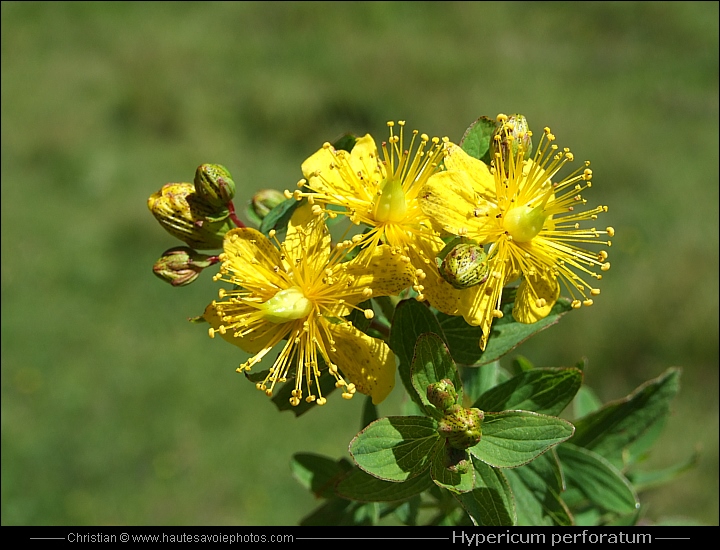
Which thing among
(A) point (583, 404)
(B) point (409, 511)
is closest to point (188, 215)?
(B) point (409, 511)

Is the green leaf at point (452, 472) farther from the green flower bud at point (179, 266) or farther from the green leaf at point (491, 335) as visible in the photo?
the green flower bud at point (179, 266)

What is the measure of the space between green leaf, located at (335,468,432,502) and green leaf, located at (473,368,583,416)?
0.21m

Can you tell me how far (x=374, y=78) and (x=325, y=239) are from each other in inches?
186

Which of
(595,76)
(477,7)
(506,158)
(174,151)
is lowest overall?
(506,158)

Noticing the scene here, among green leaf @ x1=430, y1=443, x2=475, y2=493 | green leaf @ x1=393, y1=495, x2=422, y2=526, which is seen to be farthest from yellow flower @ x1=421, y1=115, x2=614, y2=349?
green leaf @ x1=393, y1=495, x2=422, y2=526

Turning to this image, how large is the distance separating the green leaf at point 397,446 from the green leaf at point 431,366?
0.05 m

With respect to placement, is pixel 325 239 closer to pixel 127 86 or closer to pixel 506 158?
pixel 506 158

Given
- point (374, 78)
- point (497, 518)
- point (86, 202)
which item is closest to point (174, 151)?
point (86, 202)

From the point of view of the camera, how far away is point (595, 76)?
18.3ft

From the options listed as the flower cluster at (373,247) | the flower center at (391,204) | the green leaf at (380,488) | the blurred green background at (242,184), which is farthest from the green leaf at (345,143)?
the blurred green background at (242,184)

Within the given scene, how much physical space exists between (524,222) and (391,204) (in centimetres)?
26

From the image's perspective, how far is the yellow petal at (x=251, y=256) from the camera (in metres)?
1.24

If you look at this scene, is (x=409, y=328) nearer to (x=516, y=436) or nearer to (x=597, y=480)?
(x=516, y=436)

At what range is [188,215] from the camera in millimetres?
1295
